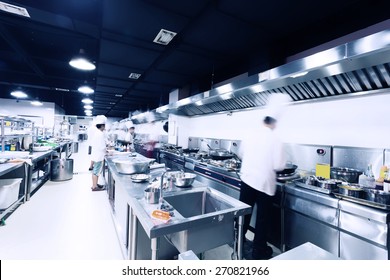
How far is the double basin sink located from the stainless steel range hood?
4.28 feet

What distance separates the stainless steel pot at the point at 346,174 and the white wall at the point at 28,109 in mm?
10872

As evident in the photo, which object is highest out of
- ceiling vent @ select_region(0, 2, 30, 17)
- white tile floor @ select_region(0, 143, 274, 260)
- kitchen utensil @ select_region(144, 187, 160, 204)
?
ceiling vent @ select_region(0, 2, 30, 17)

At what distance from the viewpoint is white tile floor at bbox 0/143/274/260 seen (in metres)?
1.85

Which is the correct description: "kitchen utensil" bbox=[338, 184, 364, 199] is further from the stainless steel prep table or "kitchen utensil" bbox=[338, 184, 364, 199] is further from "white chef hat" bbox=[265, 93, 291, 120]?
the stainless steel prep table

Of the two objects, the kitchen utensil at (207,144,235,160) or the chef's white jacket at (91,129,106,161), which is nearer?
the kitchen utensil at (207,144,235,160)

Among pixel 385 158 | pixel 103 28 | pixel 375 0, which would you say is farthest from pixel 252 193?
pixel 103 28

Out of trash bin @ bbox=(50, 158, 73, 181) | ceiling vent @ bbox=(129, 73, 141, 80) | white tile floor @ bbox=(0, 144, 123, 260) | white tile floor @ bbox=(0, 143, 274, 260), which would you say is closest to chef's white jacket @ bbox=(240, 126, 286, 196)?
white tile floor @ bbox=(0, 143, 274, 260)

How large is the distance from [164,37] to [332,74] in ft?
6.71

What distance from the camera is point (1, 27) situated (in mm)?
2938

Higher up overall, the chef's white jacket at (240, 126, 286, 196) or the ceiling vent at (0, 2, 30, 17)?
the ceiling vent at (0, 2, 30, 17)

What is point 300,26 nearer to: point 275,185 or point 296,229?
point 275,185

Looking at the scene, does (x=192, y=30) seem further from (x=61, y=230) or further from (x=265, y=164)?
(x=61, y=230)

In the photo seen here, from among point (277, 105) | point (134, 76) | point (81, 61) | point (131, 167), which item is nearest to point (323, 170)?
point (277, 105)

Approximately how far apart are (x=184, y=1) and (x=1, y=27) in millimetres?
3063
